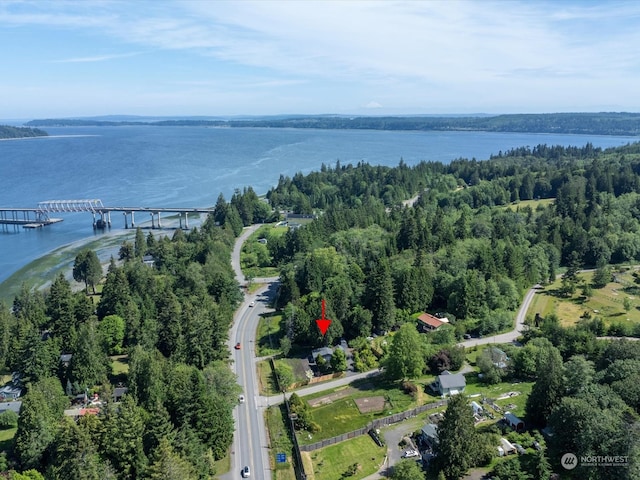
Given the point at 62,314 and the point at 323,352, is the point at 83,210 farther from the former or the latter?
the point at 323,352

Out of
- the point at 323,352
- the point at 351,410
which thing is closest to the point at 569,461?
the point at 351,410

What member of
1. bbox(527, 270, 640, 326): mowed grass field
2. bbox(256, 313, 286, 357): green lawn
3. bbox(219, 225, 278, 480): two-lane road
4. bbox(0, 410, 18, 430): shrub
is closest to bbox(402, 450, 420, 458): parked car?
bbox(219, 225, 278, 480): two-lane road

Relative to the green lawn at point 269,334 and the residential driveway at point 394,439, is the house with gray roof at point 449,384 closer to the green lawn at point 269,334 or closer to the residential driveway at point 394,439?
the residential driveway at point 394,439

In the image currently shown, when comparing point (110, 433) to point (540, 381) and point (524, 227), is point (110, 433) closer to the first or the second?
point (540, 381)

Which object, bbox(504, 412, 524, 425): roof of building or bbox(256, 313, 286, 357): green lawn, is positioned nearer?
bbox(504, 412, 524, 425): roof of building

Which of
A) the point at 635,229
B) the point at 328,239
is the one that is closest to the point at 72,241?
the point at 328,239

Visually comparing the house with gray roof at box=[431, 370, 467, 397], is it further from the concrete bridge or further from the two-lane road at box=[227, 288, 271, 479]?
the concrete bridge
